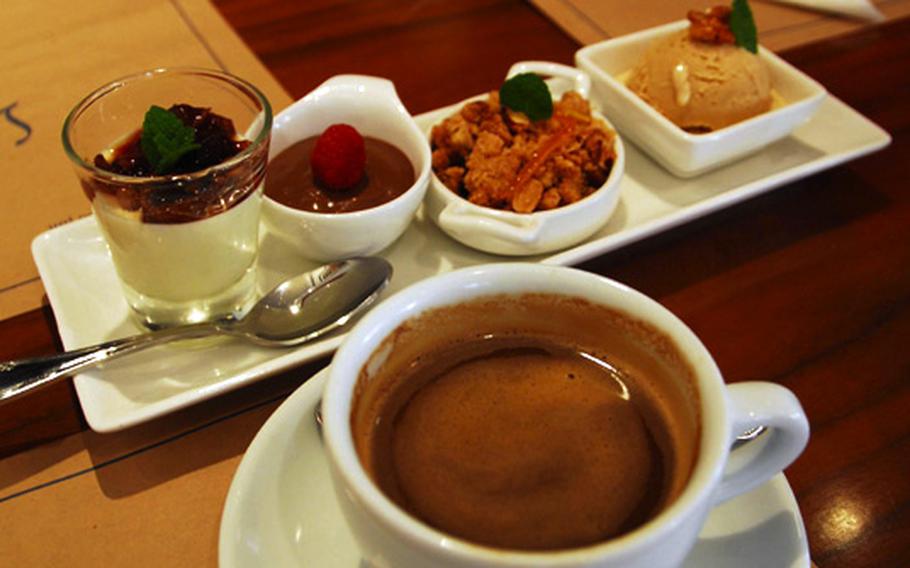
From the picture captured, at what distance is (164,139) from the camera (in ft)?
3.57

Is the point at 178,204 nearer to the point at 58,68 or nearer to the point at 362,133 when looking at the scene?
the point at 362,133

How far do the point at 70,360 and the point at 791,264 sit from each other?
1.11 m

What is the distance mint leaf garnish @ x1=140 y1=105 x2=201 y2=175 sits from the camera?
1085 mm

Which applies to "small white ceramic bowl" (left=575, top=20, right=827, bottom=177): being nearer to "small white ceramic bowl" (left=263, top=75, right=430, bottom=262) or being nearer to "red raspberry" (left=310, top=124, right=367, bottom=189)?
"small white ceramic bowl" (left=263, top=75, right=430, bottom=262)

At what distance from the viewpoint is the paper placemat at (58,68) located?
4.53 ft

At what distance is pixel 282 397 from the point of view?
3.65 feet

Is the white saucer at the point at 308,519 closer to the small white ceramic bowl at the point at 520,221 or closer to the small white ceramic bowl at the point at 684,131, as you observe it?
the small white ceramic bowl at the point at 520,221

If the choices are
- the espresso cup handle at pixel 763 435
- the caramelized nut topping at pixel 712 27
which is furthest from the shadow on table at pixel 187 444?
the caramelized nut topping at pixel 712 27

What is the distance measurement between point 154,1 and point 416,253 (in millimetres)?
1091

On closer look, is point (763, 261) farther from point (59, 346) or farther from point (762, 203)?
point (59, 346)

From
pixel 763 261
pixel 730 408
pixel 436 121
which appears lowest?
pixel 763 261

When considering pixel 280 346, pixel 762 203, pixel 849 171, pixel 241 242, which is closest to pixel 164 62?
pixel 241 242

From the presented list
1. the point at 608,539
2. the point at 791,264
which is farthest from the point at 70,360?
the point at 791,264

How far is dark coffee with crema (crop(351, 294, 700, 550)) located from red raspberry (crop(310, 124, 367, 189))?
0.49 metres
